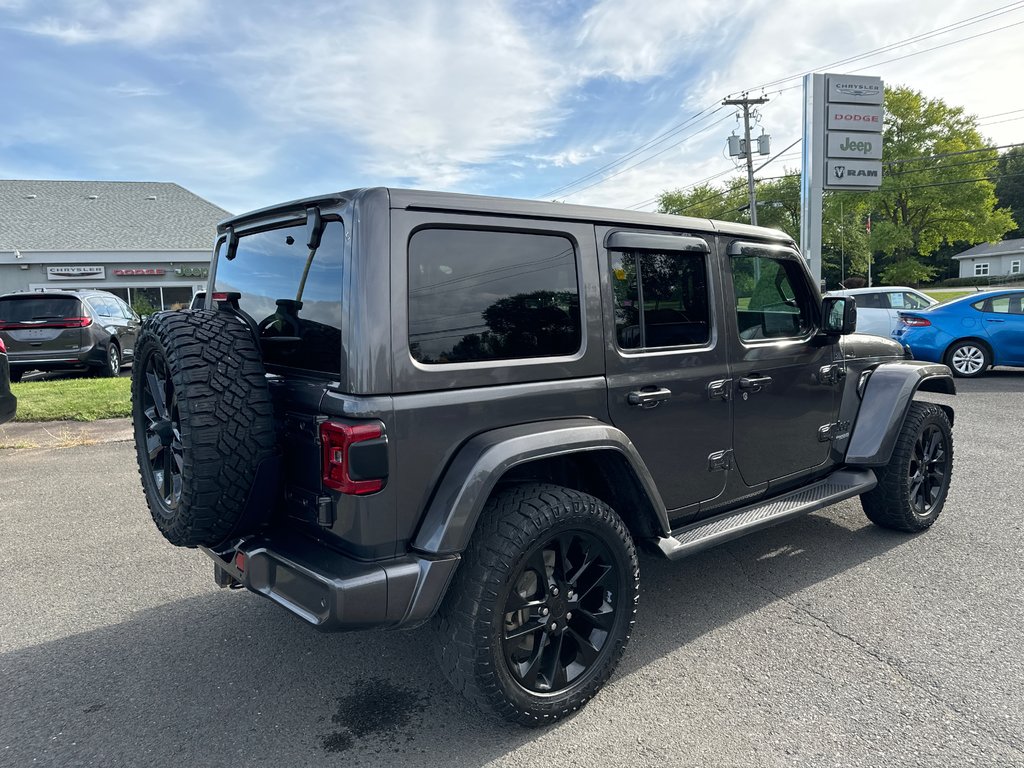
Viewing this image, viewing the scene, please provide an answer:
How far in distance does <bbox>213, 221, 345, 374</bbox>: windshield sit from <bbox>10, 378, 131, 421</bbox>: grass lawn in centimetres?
646

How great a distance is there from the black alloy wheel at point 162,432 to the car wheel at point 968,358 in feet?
39.8

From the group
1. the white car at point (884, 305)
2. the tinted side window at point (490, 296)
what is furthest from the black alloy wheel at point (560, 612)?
the white car at point (884, 305)

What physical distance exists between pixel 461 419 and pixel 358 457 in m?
0.40

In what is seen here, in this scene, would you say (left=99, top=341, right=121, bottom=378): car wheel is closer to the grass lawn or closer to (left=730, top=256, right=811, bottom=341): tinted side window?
the grass lawn

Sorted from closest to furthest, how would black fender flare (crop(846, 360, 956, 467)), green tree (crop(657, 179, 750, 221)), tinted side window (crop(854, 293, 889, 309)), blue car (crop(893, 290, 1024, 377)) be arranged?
black fender flare (crop(846, 360, 956, 467)), blue car (crop(893, 290, 1024, 377)), tinted side window (crop(854, 293, 889, 309)), green tree (crop(657, 179, 750, 221))

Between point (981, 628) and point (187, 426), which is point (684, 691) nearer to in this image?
point (981, 628)

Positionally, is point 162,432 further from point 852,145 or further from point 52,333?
point 852,145

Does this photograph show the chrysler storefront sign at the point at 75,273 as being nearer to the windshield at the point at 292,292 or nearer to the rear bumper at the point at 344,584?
the windshield at the point at 292,292

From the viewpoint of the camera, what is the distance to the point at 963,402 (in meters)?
9.29

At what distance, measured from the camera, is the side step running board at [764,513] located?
3141mm

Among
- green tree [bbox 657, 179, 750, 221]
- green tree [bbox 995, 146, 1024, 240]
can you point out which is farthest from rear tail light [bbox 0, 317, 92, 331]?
green tree [bbox 995, 146, 1024, 240]

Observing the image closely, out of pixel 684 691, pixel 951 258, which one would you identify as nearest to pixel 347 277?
pixel 684 691

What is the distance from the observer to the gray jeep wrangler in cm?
236

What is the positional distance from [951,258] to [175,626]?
280 feet
